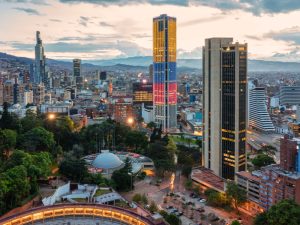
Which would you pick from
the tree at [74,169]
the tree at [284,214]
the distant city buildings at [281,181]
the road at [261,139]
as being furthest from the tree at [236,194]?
the road at [261,139]

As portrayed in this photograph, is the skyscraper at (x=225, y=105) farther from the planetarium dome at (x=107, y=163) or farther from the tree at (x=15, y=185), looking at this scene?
the tree at (x=15, y=185)

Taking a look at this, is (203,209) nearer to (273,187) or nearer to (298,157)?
(273,187)

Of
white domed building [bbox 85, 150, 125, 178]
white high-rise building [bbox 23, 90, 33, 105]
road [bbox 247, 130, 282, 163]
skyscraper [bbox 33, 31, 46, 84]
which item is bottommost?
road [bbox 247, 130, 282, 163]

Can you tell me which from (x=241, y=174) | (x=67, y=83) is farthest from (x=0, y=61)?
(x=241, y=174)

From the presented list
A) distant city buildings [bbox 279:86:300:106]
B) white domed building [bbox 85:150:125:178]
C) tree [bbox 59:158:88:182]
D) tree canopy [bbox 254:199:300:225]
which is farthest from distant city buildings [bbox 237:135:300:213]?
distant city buildings [bbox 279:86:300:106]

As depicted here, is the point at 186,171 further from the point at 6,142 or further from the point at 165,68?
the point at 165,68

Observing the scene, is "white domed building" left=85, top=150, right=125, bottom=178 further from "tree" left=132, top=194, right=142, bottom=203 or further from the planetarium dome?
"tree" left=132, top=194, right=142, bottom=203
